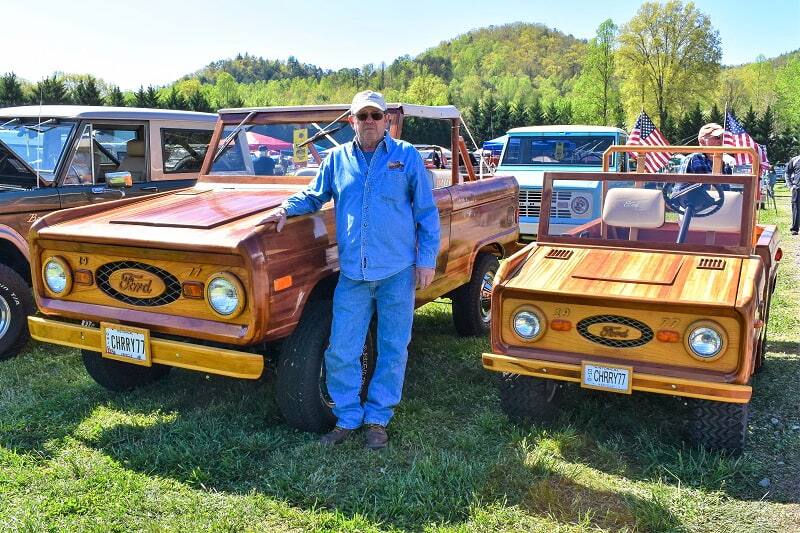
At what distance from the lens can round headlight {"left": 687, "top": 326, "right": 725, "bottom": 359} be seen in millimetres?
3668

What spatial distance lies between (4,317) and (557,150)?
26.3 feet

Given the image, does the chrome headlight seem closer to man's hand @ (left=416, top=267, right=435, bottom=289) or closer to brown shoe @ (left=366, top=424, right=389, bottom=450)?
man's hand @ (left=416, top=267, right=435, bottom=289)

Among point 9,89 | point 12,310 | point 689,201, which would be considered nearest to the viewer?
point 689,201

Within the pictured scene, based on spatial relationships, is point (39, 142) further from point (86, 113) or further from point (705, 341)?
point (705, 341)

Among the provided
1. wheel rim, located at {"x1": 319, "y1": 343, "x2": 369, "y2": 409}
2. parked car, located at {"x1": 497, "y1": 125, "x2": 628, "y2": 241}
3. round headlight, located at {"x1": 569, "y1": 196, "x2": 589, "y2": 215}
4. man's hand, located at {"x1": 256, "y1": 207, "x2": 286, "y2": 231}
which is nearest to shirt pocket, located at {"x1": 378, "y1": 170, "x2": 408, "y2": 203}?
man's hand, located at {"x1": 256, "y1": 207, "x2": 286, "y2": 231}

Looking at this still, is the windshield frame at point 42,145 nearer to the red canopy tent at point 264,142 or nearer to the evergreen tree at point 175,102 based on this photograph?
the red canopy tent at point 264,142

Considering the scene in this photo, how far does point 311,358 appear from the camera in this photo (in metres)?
4.05

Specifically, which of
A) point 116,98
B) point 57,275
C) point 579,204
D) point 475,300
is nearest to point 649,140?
point 579,204

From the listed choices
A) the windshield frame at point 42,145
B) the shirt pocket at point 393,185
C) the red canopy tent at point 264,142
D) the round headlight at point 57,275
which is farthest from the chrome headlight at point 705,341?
the windshield frame at point 42,145

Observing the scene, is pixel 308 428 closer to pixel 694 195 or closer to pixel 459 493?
pixel 459 493

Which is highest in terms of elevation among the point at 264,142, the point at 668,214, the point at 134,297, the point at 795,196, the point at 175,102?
the point at 175,102

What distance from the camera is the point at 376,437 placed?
13.4ft

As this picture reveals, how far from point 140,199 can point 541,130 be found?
7569mm

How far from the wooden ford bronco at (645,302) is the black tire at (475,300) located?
1.41 m
